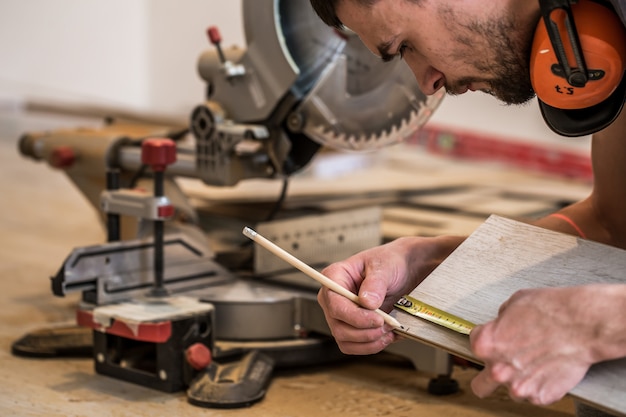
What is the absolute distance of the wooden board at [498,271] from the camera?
1195 mm

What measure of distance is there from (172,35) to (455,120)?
1.68 meters

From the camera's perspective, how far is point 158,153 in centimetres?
179

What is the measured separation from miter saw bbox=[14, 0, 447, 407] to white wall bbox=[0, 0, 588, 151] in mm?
3072

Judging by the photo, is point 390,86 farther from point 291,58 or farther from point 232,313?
point 232,313

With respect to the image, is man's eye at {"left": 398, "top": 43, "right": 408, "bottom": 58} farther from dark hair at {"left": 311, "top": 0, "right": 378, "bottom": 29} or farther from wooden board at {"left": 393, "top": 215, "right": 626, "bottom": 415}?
wooden board at {"left": 393, "top": 215, "right": 626, "bottom": 415}

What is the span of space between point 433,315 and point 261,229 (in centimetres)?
80

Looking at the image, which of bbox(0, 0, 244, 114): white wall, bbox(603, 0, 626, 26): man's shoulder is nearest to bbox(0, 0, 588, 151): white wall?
bbox(0, 0, 244, 114): white wall

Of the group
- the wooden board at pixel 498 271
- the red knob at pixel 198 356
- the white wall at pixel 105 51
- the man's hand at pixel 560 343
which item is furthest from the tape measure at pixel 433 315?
the white wall at pixel 105 51

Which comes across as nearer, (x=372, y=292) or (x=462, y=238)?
(x=372, y=292)

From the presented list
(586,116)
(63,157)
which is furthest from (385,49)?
(63,157)

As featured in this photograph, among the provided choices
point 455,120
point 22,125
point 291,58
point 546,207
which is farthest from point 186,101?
point 291,58

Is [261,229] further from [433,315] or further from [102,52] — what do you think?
[102,52]

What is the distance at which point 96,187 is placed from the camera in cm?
229

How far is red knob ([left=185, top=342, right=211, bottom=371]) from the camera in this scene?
1644mm
